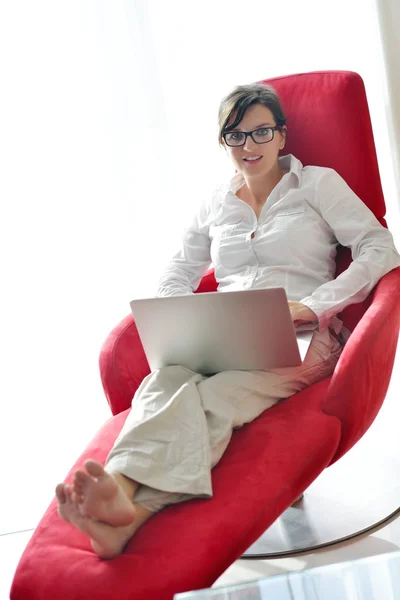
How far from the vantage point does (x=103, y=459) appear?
158 centimetres

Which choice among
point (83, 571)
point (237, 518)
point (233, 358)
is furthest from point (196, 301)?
point (83, 571)

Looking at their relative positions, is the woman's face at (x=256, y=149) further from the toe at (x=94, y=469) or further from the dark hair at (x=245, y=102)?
the toe at (x=94, y=469)

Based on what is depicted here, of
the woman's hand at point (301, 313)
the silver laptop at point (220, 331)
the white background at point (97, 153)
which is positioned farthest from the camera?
the white background at point (97, 153)

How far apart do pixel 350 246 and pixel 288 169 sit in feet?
0.92

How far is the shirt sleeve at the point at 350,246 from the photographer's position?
5.76ft

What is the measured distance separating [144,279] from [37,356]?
0.46 m

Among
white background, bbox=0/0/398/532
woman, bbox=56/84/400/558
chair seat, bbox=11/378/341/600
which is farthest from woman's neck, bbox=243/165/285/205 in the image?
white background, bbox=0/0/398/532

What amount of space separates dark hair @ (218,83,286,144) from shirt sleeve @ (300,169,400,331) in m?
0.21

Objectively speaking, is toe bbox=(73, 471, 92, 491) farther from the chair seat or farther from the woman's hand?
the woman's hand

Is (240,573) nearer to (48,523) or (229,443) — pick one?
(229,443)

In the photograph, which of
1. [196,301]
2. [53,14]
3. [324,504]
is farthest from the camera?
[53,14]

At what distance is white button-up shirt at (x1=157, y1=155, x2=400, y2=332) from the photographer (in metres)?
1.77

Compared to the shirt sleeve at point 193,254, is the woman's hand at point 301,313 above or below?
below

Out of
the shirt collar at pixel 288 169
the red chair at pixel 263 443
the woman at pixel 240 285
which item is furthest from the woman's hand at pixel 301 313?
the shirt collar at pixel 288 169
